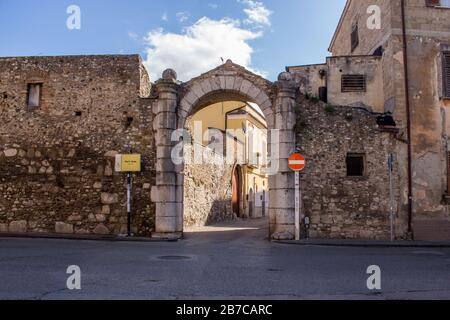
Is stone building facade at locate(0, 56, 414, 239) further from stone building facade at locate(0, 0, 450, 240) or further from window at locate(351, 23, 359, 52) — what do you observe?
window at locate(351, 23, 359, 52)

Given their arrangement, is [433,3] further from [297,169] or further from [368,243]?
[368,243]

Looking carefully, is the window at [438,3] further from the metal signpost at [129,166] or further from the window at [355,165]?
the metal signpost at [129,166]

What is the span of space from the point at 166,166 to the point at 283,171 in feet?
11.9

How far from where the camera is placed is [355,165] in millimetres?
14273

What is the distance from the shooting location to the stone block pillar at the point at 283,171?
1366cm

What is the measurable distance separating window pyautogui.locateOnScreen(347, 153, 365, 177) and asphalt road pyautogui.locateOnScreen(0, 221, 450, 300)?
2.98 meters

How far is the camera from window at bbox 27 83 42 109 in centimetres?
1488

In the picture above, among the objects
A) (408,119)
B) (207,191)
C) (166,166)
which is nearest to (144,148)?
(166,166)

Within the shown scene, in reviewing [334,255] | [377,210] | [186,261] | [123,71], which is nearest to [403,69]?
[377,210]

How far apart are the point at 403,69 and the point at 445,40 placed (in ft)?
6.37

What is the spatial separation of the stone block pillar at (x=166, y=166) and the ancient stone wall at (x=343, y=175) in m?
3.96

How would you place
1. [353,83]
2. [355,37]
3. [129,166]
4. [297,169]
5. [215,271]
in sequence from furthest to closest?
1. [355,37]
2. [353,83]
3. [129,166]
4. [297,169]
5. [215,271]

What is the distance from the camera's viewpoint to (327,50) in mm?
23750

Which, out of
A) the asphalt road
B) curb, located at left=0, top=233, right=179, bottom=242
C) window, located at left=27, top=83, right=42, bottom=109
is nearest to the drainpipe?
the asphalt road
